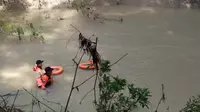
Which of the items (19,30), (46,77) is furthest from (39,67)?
(19,30)

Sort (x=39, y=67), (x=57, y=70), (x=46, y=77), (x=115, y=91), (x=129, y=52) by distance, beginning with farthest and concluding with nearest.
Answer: (x=129, y=52)
(x=57, y=70)
(x=39, y=67)
(x=46, y=77)
(x=115, y=91)

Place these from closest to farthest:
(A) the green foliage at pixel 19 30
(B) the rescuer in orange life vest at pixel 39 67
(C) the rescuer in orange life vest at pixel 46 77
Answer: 1. (C) the rescuer in orange life vest at pixel 46 77
2. (B) the rescuer in orange life vest at pixel 39 67
3. (A) the green foliage at pixel 19 30

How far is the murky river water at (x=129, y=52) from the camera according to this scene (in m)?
5.66

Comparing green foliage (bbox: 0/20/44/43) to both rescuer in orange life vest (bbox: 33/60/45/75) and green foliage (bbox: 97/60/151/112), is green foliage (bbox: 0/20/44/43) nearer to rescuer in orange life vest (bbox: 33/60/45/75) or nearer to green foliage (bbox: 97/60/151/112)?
rescuer in orange life vest (bbox: 33/60/45/75)

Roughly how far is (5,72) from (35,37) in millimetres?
1237

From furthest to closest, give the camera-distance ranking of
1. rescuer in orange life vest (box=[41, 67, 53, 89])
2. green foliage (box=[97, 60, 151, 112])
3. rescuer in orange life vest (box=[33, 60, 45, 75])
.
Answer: rescuer in orange life vest (box=[33, 60, 45, 75]) < rescuer in orange life vest (box=[41, 67, 53, 89]) < green foliage (box=[97, 60, 151, 112])

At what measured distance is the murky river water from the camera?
5.66 m

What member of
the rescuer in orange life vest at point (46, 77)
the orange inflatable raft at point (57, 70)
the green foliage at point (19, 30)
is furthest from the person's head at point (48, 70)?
the green foliage at point (19, 30)

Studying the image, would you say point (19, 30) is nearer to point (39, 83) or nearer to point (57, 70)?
point (57, 70)

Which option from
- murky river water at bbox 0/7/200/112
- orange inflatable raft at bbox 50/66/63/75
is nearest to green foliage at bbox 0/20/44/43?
murky river water at bbox 0/7/200/112

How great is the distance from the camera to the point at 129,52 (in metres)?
6.64

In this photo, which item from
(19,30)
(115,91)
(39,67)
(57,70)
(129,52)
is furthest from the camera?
(19,30)

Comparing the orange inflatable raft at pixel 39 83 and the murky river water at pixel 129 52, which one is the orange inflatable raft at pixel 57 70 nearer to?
the murky river water at pixel 129 52

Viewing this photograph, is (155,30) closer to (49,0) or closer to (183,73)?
(183,73)
